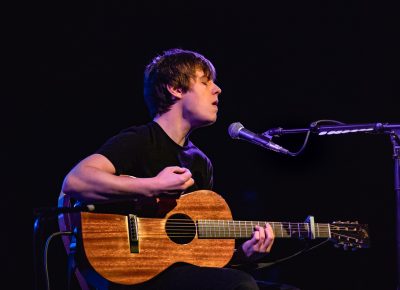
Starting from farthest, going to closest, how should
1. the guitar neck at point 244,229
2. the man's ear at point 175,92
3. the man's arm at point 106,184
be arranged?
the man's ear at point 175,92 → the guitar neck at point 244,229 → the man's arm at point 106,184

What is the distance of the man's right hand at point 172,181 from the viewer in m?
2.59

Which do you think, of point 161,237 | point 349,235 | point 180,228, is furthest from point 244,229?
point 349,235

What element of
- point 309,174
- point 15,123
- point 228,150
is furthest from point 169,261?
point 309,174

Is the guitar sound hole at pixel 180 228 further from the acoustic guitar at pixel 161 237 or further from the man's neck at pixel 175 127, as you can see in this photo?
the man's neck at pixel 175 127

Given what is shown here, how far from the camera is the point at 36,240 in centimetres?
211

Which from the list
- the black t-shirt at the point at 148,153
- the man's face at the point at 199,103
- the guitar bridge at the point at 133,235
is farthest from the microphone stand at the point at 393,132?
the guitar bridge at the point at 133,235

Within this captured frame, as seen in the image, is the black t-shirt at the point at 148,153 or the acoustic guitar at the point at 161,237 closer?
the acoustic guitar at the point at 161,237

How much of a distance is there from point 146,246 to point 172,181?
35cm

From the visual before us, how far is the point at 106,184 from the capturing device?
2.52 m

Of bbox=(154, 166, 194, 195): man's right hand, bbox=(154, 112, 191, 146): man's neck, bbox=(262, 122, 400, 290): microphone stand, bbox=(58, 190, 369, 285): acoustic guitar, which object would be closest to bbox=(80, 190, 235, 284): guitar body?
bbox=(58, 190, 369, 285): acoustic guitar

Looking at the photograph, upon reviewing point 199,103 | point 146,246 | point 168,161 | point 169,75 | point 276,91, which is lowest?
point 146,246

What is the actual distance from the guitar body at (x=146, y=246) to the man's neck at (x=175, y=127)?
45cm

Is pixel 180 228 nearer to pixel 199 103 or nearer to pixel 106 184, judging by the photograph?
pixel 106 184

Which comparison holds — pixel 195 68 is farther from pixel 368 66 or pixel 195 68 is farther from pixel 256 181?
pixel 368 66
